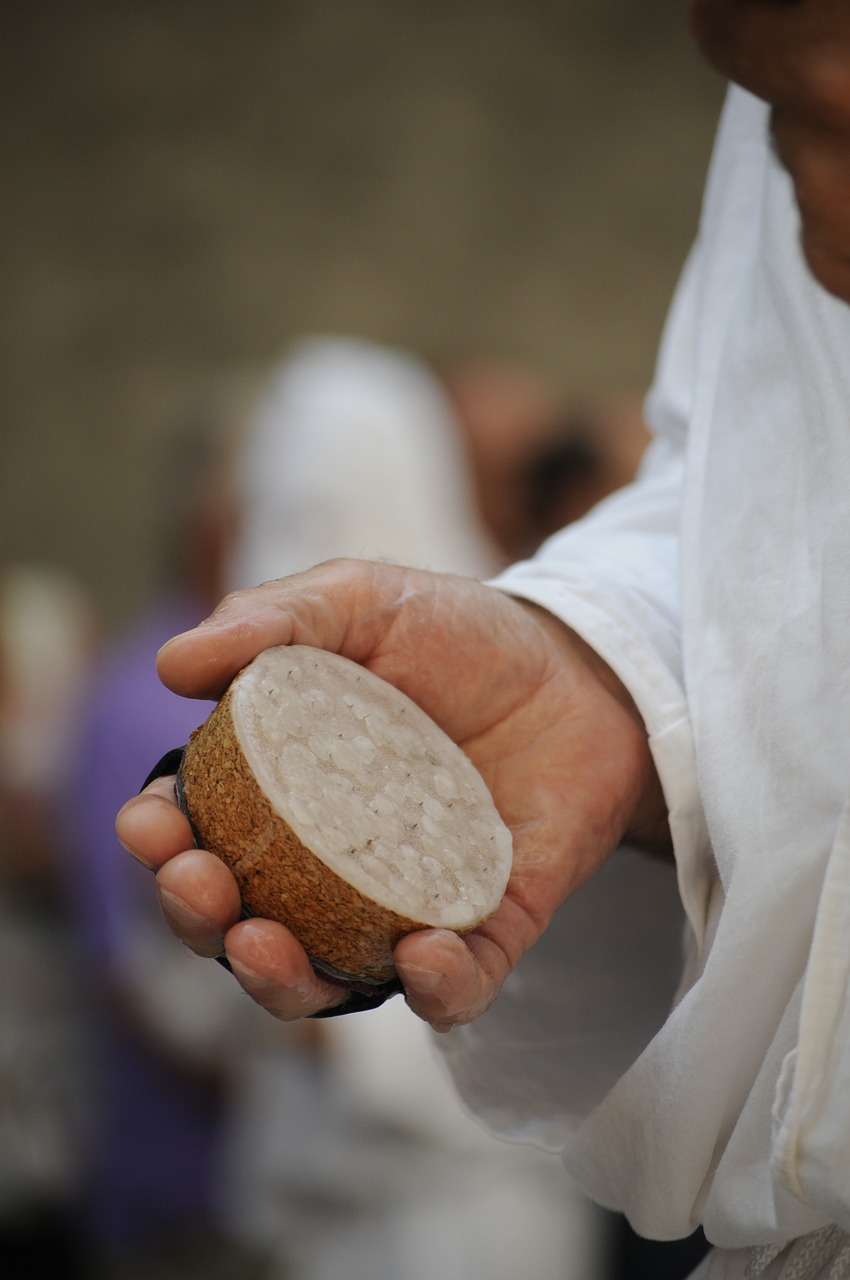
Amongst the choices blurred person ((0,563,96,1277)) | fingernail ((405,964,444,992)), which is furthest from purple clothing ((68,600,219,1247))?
fingernail ((405,964,444,992))

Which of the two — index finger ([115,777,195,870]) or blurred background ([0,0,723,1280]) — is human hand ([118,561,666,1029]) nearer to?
index finger ([115,777,195,870])

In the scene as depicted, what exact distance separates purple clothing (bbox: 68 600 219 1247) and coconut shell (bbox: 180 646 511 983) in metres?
1.40

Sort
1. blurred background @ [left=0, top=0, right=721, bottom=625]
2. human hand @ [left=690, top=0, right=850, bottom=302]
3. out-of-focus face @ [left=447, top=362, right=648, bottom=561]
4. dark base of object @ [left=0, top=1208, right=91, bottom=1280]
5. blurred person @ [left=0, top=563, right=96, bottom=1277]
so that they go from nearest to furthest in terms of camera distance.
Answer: human hand @ [left=690, top=0, right=850, bottom=302], blurred person @ [left=0, top=563, right=96, bottom=1277], dark base of object @ [left=0, top=1208, right=91, bottom=1280], out-of-focus face @ [left=447, top=362, right=648, bottom=561], blurred background @ [left=0, top=0, right=721, bottom=625]

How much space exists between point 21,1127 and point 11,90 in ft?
15.3

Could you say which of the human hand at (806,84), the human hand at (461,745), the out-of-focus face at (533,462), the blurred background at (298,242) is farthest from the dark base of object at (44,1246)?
the human hand at (806,84)

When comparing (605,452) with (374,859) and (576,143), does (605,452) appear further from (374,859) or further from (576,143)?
(576,143)

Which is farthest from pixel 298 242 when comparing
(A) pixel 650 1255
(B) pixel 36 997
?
(A) pixel 650 1255

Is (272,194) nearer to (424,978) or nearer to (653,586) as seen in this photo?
(653,586)

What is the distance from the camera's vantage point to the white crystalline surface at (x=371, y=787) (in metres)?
0.78

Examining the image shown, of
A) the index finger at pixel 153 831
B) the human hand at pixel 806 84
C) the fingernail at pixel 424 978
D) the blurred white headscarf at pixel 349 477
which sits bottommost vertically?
the blurred white headscarf at pixel 349 477

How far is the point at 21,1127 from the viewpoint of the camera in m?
2.55

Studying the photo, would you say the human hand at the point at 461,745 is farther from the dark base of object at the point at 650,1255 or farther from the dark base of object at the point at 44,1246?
the dark base of object at the point at 44,1246

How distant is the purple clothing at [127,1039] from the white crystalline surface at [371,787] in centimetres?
139

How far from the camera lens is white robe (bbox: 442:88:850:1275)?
2.47 feet
